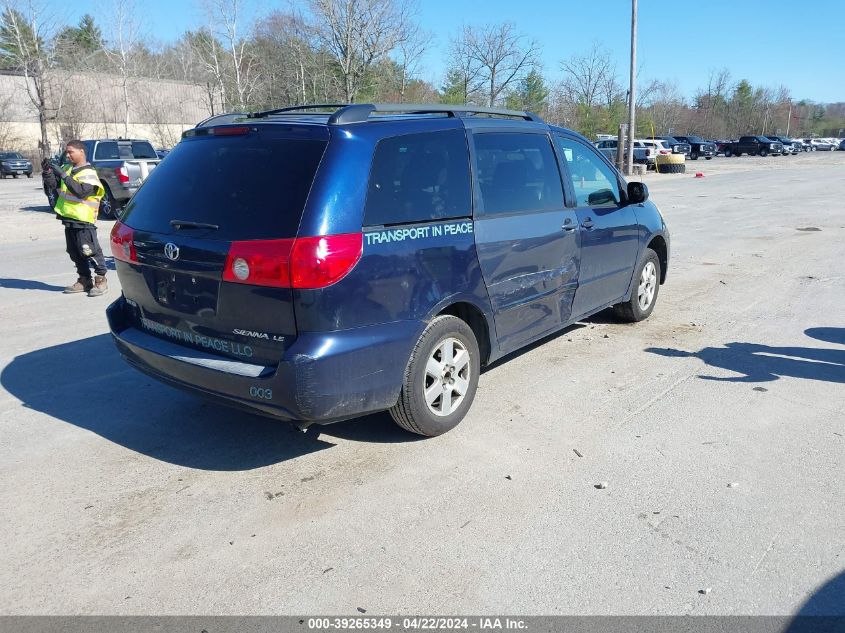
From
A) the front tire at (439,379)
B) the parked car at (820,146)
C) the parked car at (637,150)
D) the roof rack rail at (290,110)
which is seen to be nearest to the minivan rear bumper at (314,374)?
the front tire at (439,379)

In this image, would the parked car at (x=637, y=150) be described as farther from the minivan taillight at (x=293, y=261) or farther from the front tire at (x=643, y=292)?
the minivan taillight at (x=293, y=261)

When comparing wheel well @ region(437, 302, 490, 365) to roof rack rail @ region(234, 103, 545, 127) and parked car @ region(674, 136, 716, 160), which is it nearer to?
roof rack rail @ region(234, 103, 545, 127)

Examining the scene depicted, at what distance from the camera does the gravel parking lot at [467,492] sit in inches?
112

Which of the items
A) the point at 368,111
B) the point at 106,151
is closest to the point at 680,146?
the point at 106,151

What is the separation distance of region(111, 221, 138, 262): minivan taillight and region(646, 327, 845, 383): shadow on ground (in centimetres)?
420

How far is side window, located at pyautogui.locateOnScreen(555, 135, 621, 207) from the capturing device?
5387 millimetres

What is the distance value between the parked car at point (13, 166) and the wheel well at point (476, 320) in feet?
147

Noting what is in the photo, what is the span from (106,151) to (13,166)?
27.9 meters

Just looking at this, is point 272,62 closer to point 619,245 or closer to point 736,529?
point 619,245

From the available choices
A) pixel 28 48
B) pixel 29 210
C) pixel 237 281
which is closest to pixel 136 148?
pixel 29 210

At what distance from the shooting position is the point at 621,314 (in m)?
6.73

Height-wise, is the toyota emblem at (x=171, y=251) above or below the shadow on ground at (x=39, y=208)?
above

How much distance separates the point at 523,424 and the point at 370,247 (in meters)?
1.67

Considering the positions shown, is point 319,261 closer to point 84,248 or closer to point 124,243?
point 124,243
